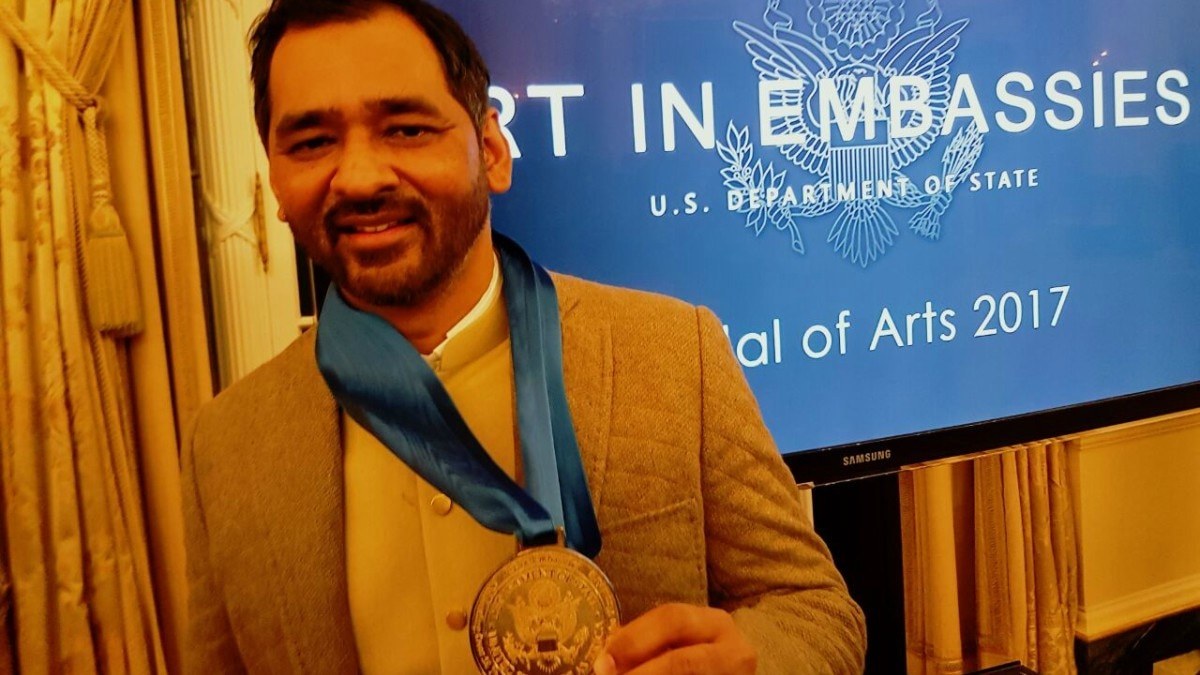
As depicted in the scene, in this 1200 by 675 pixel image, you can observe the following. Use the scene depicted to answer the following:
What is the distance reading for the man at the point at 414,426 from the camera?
96 cm

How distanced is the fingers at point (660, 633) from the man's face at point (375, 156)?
17.8 inches

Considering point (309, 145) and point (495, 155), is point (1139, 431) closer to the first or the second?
point (495, 155)

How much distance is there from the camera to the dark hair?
966mm

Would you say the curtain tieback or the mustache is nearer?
the mustache

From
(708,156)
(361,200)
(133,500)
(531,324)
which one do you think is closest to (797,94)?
(708,156)

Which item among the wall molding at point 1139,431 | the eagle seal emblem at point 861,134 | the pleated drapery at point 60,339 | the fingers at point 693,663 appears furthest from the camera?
the wall molding at point 1139,431

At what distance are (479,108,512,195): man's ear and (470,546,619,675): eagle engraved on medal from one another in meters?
0.52

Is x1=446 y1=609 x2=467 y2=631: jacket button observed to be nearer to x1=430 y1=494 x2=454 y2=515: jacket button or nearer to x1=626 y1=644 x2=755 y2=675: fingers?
x1=430 y1=494 x2=454 y2=515: jacket button

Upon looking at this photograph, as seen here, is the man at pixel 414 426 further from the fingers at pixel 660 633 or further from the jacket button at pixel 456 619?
the fingers at pixel 660 633

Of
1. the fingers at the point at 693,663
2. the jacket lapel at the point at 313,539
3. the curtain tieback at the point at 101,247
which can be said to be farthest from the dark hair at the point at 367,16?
the fingers at the point at 693,663

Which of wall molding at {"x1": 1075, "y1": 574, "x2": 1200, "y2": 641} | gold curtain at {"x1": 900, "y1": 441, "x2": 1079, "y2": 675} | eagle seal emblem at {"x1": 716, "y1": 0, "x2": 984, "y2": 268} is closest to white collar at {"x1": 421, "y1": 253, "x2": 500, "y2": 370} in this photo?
eagle seal emblem at {"x1": 716, "y1": 0, "x2": 984, "y2": 268}

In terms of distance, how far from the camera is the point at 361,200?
94 cm

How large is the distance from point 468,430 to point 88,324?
3.01 ft

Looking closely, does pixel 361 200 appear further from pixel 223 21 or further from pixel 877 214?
pixel 877 214
